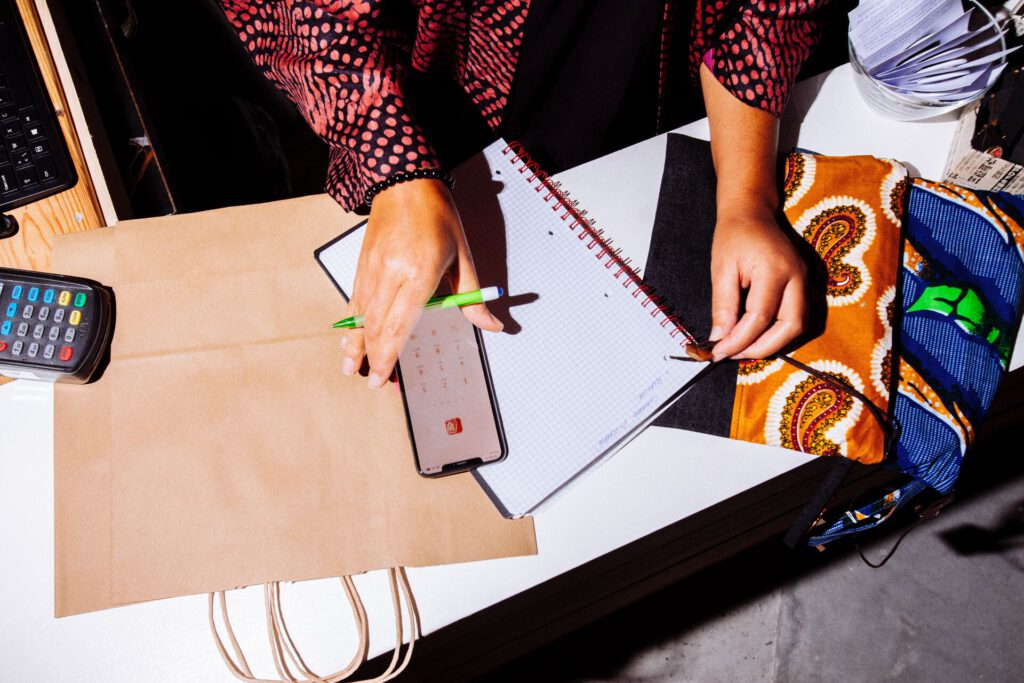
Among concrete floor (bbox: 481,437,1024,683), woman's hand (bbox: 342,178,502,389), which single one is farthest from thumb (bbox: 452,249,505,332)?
concrete floor (bbox: 481,437,1024,683)

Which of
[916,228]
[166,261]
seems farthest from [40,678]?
[916,228]

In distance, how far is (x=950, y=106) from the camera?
26.9 inches

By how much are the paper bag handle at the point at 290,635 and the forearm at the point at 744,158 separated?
513 mm

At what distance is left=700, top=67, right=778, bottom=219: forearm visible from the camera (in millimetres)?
644

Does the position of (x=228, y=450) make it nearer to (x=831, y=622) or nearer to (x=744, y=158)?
(x=744, y=158)

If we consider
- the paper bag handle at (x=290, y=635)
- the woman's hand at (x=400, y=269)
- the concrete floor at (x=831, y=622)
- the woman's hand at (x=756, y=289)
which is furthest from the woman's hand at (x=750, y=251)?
the concrete floor at (x=831, y=622)

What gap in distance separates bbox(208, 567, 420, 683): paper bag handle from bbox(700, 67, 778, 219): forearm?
1.68ft

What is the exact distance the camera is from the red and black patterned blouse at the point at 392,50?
1.90 feet

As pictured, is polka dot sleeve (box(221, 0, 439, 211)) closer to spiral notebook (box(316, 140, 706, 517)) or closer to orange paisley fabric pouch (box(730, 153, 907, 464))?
spiral notebook (box(316, 140, 706, 517))

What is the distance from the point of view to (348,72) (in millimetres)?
583

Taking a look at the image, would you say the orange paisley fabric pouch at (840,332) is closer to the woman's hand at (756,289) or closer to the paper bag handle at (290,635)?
the woman's hand at (756,289)

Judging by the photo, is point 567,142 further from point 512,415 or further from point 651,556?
point 651,556

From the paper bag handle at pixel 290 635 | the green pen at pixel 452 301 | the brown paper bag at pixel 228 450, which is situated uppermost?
the green pen at pixel 452 301

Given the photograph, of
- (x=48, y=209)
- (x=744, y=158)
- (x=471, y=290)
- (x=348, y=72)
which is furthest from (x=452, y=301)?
(x=48, y=209)
